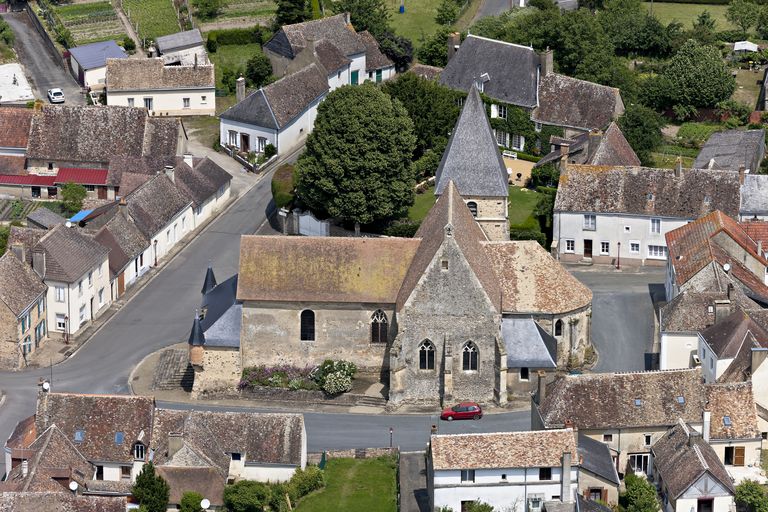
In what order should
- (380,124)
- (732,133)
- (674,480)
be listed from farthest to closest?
(732,133) → (380,124) → (674,480)

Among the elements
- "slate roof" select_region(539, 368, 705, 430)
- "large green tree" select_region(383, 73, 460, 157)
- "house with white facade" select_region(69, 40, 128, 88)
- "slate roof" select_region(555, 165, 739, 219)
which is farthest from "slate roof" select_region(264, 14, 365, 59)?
"slate roof" select_region(539, 368, 705, 430)

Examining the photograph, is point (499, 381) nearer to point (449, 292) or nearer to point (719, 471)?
point (449, 292)

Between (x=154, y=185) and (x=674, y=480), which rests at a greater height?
(x=154, y=185)

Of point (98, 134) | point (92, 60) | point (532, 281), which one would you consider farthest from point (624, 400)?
point (92, 60)

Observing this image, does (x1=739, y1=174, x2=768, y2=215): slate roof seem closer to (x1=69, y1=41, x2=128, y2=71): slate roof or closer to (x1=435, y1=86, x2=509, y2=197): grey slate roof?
(x1=435, y1=86, x2=509, y2=197): grey slate roof

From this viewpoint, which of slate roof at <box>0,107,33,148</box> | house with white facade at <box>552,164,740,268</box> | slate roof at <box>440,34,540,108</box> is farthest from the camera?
slate roof at <box>440,34,540,108</box>

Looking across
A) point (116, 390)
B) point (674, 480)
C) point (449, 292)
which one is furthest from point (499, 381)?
point (116, 390)

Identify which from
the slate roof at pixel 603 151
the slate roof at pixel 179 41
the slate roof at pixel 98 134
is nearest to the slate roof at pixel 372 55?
the slate roof at pixel 179 41
